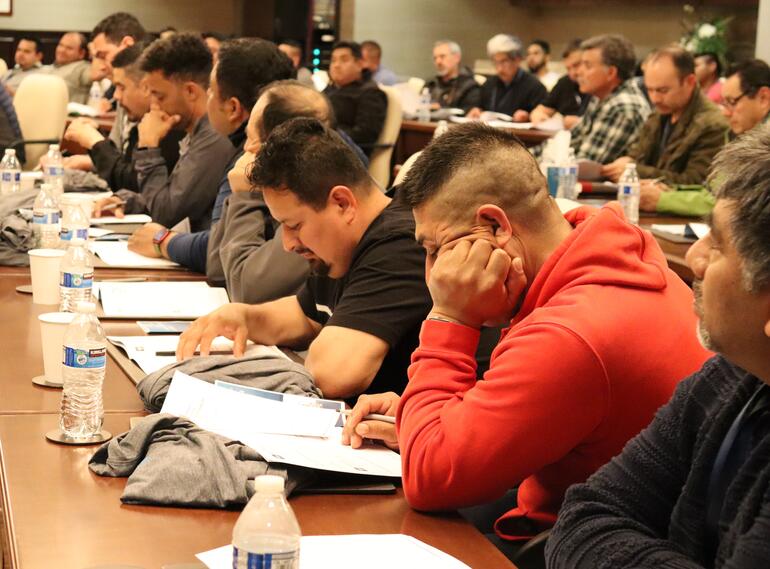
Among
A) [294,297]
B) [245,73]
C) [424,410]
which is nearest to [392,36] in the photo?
[245,73]

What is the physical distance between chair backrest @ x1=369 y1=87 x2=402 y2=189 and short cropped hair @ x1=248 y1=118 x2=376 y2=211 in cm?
495

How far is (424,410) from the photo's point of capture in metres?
1.63

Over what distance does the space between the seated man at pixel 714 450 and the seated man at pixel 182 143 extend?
8.90ft

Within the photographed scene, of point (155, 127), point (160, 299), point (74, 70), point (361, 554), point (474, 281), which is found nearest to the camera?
point (361, 554)

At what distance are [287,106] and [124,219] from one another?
121cm

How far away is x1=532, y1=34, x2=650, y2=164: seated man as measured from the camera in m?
6.25

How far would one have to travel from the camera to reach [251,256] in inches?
114

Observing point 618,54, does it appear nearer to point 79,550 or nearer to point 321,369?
point 321,369

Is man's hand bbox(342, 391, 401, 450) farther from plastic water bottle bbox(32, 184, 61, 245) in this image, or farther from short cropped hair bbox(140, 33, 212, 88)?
short cropped hair bbox(140, 33, 212, 88)

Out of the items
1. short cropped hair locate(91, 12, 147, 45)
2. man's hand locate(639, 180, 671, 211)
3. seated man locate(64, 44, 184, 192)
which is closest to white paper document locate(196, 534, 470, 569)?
man's hand locate(639, 180, 671, 211)

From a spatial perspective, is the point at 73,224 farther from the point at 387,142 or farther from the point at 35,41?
the point at 35,41

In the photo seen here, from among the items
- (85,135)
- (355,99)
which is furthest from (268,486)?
(355,99)

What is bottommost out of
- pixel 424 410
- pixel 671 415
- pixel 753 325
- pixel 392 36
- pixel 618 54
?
pixel 392 36

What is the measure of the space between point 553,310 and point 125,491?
0.64 meters
